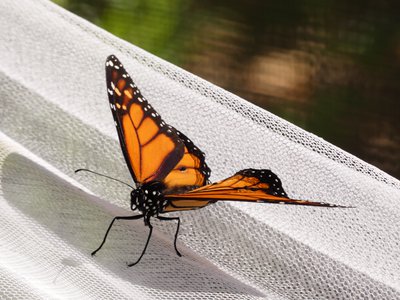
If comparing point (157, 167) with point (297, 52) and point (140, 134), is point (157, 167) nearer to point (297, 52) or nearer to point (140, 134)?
point (140, 134)

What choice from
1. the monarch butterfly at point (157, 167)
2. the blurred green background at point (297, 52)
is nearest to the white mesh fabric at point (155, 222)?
the monarch butterfly at point (157, 167)

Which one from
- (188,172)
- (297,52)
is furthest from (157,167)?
(297,52)

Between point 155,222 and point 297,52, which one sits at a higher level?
point 297,52

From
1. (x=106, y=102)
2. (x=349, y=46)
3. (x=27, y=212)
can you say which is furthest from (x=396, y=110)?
(x=27, y=212)

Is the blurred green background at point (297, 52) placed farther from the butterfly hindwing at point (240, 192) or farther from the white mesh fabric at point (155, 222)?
the butterfly hindwing at point (240, 192)

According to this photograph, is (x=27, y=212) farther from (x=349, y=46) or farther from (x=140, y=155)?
(x=349, y=46)
